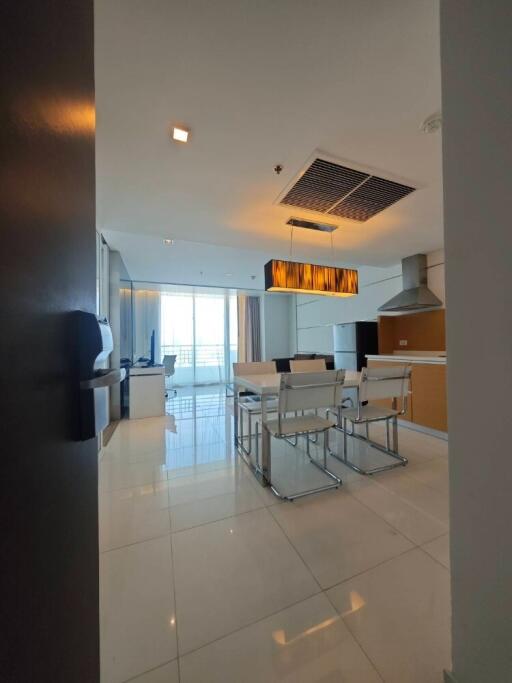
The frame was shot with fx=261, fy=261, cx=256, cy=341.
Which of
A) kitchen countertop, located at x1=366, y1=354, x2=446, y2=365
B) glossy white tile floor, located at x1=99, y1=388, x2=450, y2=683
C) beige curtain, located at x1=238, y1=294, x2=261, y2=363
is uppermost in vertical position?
beige curtain, located at x1=238, y1=294, x2=261, y2=363

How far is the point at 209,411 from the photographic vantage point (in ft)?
15.0

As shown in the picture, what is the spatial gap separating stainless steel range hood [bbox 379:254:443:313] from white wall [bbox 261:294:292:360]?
404cm

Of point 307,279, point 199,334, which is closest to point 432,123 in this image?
point 307,279

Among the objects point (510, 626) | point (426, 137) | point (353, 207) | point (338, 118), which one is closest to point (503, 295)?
point (510, 626)

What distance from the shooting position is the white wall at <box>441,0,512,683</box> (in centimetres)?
72

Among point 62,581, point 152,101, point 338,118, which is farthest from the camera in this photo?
point 338,118

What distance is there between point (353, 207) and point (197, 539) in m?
2.80

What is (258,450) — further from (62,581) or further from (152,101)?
(152,101)

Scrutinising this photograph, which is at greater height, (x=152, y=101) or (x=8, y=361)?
(x=152, y=101)

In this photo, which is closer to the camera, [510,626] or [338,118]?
[510,626]

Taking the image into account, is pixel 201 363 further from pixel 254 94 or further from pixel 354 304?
A: pixel 254 94

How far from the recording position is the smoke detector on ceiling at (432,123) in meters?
1.48

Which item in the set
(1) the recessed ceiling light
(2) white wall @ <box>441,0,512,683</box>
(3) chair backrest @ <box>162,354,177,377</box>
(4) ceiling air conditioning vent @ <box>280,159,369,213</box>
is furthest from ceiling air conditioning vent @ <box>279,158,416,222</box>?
(3) chair backrest @ <box>162,354,177,377</box>

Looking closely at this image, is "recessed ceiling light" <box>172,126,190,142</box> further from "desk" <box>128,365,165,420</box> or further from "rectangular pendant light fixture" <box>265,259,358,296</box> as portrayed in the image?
"desk" <box>128,365,165,420</box>
